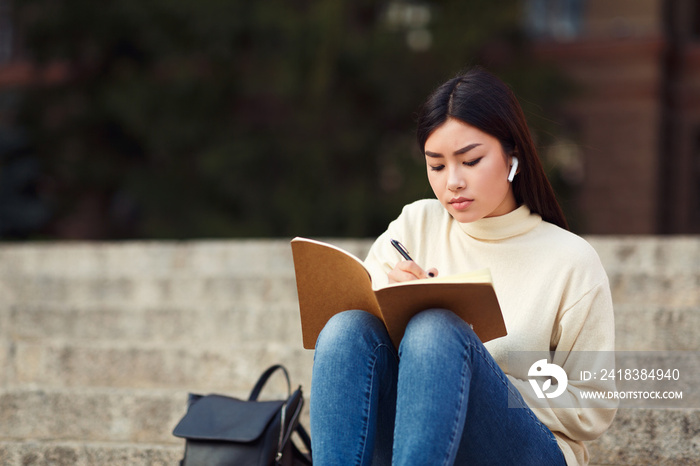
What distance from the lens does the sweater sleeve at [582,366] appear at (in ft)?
6.14

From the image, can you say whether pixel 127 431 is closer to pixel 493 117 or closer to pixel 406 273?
pixel 406 273

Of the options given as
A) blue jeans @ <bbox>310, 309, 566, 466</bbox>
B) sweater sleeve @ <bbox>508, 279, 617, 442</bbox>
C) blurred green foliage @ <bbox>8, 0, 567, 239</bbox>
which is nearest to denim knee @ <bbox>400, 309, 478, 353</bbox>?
blue jeans @ <bbox>310, 309, 566, 466</bbox>

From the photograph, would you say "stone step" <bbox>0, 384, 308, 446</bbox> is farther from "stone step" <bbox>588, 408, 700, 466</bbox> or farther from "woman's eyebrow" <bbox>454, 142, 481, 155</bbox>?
"woman's eyebrow" <bbox>454, 142, 481, 155</bbox>

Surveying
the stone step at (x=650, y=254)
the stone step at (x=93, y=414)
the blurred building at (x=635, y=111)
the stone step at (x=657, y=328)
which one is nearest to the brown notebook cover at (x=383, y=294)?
the stone step at (x=93, y=414)

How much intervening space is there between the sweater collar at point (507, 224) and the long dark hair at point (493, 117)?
3 centimetres

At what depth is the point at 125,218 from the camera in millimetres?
13023

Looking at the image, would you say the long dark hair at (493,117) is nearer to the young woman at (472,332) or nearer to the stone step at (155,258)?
the young woman at (472,332)

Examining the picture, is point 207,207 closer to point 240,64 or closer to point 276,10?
point 240,64

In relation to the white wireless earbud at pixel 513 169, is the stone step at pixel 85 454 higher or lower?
lower

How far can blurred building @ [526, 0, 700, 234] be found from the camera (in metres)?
11.5

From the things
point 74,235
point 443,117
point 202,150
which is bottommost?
point 74,235

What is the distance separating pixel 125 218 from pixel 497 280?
1174 cm

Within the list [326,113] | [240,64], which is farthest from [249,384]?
[240,64]

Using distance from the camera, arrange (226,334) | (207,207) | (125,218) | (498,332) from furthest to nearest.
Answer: (125,218), (207,207), (226,334), (498,332)
